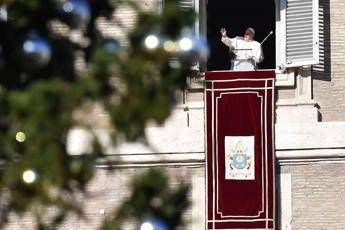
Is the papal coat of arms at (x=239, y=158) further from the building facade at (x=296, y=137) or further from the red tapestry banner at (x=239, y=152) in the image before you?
the building facade at (x=296, y=137)

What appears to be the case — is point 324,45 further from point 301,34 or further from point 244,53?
point 244,53

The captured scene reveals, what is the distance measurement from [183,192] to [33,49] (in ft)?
4.34

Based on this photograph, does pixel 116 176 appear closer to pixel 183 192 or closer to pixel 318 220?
pixel 318 220

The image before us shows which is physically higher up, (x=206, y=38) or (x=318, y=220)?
(x=206, y=38)

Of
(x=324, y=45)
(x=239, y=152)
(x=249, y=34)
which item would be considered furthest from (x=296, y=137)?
(x=249, y=34)

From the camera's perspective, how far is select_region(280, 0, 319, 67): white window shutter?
25.3 m

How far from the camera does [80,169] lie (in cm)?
1257

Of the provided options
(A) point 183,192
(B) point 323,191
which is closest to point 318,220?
(B) point 323,191

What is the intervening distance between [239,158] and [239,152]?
7cm

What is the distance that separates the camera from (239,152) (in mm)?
25344

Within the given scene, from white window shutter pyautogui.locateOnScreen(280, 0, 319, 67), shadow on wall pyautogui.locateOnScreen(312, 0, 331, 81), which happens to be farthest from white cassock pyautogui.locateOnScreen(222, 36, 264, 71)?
shadow on wall pyautogui.locateOnScreen(312, 0, 331, 81)

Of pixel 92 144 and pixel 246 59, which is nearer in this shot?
pixel 92 144

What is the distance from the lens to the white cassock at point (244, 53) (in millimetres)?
25672

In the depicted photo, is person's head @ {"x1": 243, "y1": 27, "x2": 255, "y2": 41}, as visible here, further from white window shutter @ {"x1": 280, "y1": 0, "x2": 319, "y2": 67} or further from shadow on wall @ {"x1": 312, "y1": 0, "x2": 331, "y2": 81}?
shadow on wall @ {"x1": 312, "y1": 0, "x2": 331, "y2": 81}
